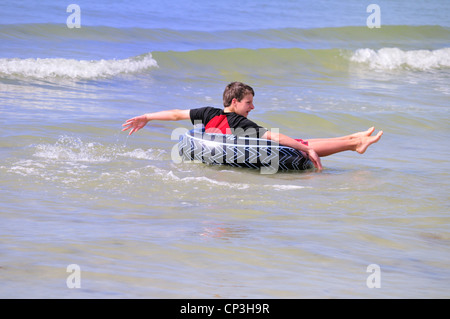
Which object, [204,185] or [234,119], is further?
[234,119]

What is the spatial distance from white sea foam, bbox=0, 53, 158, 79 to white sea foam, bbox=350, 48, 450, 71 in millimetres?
8204

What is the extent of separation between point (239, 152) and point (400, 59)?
1637 centimetres

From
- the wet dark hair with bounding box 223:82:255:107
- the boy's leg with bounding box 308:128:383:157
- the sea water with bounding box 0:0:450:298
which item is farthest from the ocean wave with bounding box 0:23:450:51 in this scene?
the boy's leg with bounding box 308:128:383:157

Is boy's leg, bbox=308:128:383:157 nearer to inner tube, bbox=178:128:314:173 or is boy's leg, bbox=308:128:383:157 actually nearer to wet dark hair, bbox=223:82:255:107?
inner tube, bbox=178:128:314:173

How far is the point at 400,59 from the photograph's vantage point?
907 inches

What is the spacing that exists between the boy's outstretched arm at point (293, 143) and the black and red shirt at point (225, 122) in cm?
10

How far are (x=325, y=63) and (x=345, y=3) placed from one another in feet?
55.1

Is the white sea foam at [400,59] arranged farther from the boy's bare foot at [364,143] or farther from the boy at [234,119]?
the boy at [234,119]

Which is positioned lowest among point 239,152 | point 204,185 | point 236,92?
point 204,185

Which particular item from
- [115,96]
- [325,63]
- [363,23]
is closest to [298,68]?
[325,63]

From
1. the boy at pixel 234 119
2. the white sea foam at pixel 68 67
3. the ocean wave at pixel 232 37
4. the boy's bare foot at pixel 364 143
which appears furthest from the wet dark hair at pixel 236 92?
the ocean wave at pixel 232 37

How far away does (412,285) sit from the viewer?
171 inches

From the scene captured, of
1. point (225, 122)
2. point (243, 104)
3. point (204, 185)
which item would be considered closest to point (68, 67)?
point (225, 122)

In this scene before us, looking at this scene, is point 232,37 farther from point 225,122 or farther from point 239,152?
point 239,152
